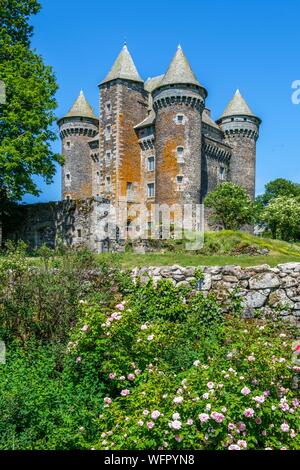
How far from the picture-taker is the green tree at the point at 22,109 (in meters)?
23.5

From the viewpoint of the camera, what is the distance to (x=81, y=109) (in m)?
54.6

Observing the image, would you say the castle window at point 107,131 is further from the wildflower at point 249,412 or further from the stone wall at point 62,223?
the wildflower at point 249,412

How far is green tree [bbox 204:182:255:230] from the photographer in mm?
38281

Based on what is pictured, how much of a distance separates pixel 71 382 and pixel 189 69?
41.6 meters

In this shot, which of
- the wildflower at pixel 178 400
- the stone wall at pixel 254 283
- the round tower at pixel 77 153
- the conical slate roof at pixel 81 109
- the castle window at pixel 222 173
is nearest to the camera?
the wildflower at pixel 178 400

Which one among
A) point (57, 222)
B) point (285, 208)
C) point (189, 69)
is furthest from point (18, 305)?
point (285, 208)

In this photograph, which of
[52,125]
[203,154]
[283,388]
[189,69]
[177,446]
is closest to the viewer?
[177,446]

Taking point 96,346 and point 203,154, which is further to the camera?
point 203,154

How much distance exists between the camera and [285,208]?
5062 centimetres

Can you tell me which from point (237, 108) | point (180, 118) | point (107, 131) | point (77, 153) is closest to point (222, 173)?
point (237, 108)

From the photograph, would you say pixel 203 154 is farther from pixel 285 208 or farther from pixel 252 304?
pixel 252 304

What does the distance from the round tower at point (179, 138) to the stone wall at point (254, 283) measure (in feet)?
103

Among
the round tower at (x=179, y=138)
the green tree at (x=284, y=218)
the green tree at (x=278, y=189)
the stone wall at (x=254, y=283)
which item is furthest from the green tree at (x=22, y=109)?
the green tree at (x=278, y=189)

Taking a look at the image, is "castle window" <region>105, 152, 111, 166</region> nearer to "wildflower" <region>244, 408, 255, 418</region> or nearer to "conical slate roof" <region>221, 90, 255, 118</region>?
"conical slate roof" <region>221, 90, 255, 118</region>
